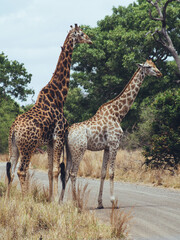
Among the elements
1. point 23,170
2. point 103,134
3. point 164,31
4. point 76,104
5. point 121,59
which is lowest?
point 23,170

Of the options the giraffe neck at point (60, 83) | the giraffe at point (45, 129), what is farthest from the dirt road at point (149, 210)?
the giraffe neck at point (60, 83)

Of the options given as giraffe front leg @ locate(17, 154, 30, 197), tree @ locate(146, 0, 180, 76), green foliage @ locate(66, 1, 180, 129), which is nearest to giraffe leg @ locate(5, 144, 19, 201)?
giraffe front leg @ locate(17, 154, 30, 197)

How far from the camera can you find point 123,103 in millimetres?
9508

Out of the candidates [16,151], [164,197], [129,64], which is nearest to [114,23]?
[129,64]

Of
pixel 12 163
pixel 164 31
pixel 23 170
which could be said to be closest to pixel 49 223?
pixel 23 170

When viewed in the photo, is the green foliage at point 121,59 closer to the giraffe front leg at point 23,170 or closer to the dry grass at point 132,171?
the dry grass at point 132,171

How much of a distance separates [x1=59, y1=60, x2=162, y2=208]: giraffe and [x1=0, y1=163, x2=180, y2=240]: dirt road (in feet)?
2.46

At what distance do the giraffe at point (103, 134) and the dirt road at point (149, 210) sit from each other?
749mm

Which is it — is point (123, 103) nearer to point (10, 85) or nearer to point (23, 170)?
point (23, 170)

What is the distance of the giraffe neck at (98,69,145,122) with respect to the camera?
9.38 metres

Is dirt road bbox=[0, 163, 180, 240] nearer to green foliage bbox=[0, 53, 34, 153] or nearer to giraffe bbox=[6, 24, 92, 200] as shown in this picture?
giraffe bbox=[6, 24, 92, 200]

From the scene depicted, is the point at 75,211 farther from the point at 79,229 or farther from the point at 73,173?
the point at 73,173

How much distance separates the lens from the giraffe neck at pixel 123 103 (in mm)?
9383

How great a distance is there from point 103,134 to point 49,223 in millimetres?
2951
